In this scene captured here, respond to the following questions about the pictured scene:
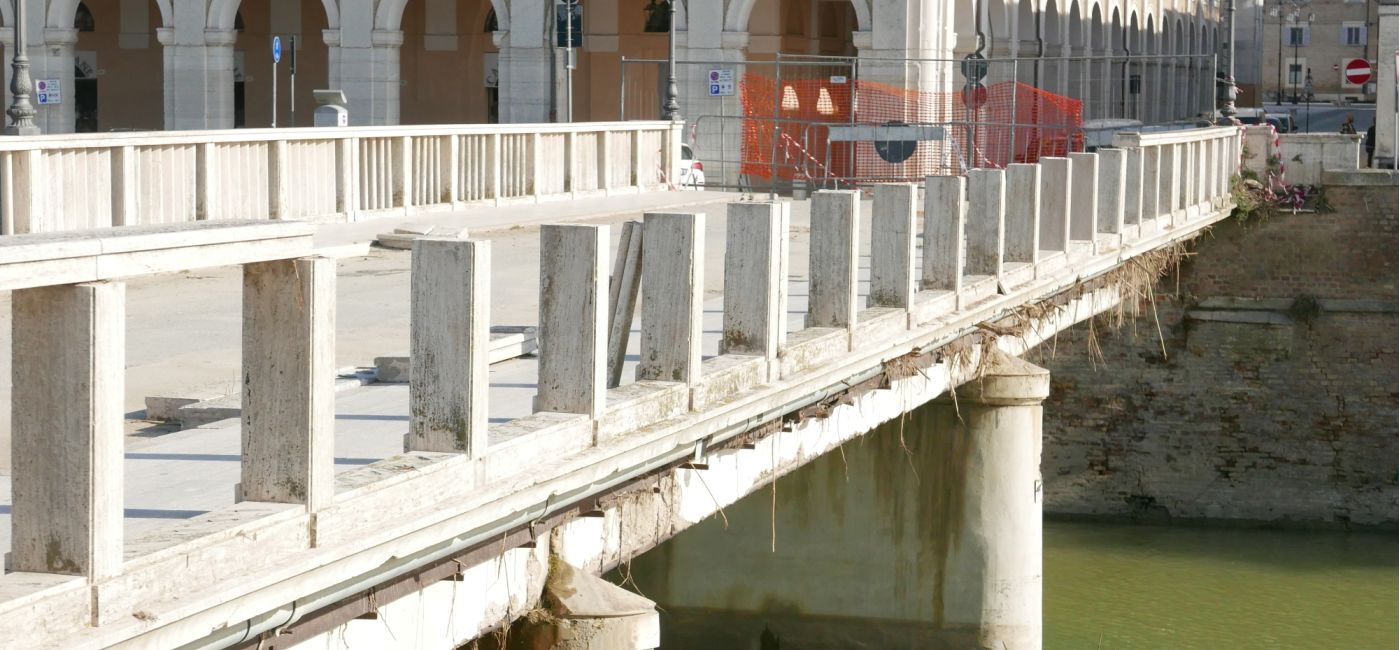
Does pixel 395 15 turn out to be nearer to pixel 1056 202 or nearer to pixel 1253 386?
pixel 1253 386

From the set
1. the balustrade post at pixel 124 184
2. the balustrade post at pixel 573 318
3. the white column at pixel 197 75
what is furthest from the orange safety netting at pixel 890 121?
the balustrade post at pixel 573 318

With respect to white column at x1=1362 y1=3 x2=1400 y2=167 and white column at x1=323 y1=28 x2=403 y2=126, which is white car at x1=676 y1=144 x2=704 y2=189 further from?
white column at x1=323 y1=28 x2=403 y2=126

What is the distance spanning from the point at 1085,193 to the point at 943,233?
13.9ft

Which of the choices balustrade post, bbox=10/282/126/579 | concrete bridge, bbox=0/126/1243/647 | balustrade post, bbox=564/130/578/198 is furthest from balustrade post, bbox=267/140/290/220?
balustrade post, bbox=10/282/126/579

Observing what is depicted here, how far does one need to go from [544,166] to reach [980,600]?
8028 mm

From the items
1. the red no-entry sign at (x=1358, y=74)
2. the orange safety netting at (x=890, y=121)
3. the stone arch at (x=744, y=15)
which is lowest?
the orange safety netting at (x=890, y=121)

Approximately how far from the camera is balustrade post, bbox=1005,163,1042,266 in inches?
569

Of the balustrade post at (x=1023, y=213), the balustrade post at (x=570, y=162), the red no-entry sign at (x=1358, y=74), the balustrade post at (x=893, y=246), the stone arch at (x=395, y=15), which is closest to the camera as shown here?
the balustrade post at (x=893, y=246)

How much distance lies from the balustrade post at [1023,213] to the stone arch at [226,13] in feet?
104

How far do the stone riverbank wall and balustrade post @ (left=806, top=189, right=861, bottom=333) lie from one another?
16313 millimetres

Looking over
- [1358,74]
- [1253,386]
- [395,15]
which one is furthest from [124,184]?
[395,15]

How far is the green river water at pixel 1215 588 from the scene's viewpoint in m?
20.5

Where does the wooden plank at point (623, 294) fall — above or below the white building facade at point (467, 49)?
below

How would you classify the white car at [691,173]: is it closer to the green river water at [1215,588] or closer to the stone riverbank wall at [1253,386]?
the stone riverbank wall at [1253,386]
